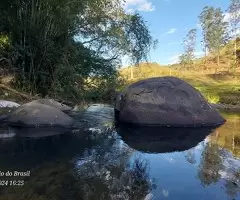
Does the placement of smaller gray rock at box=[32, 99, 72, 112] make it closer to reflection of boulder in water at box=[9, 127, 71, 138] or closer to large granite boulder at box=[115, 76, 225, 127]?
reflection of boulder in water at box=[9, 127, 71, 138]

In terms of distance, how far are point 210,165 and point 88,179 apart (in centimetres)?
278

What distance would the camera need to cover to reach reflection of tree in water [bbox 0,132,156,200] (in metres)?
4.83

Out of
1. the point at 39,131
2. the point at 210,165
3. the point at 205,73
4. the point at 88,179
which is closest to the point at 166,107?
the point at 39,131

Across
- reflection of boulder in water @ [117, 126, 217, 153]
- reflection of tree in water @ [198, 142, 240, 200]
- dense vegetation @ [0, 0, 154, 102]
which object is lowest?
reflection of tree in water @ [198, 142, 240, 200]

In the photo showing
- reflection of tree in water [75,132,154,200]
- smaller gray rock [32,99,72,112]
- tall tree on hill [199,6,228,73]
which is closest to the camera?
reflection of tree in water [75,132,154,200]

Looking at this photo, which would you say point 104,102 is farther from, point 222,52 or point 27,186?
point 222,52

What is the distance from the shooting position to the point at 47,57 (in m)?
14.1

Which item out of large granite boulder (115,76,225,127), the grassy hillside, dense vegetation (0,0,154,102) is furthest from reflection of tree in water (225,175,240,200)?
the grassy hillside

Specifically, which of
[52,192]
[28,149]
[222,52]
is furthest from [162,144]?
[222,52]

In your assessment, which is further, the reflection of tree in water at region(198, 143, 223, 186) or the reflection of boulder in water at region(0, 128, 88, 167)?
the reflection of boulder in water at region(0, 128, 88, 167)

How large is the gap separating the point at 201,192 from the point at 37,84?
1105 cm

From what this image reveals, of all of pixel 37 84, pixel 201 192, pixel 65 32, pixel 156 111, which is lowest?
pixel 201 192

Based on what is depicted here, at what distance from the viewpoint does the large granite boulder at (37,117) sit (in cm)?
1056

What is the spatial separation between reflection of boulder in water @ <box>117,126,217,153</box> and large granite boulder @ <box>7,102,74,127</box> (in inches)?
83.1
